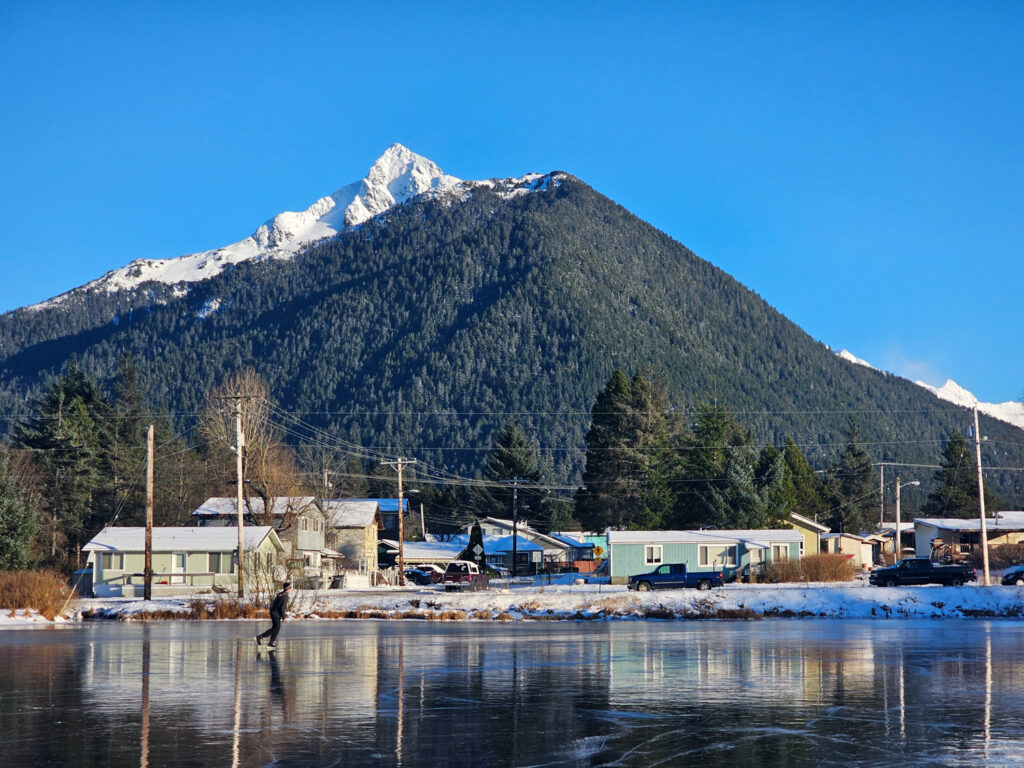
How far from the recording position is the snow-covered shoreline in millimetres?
43875

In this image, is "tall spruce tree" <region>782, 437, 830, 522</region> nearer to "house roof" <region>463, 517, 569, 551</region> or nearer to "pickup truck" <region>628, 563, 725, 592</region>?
"house roof" <region>463, 517, 569, 551</region>

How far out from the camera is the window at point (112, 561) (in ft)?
220

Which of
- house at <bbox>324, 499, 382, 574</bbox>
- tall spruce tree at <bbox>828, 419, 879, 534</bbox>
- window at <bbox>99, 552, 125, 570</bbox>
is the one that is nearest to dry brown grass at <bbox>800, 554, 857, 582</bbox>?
house at <bbox>324, 499, 382, 574</bbox>

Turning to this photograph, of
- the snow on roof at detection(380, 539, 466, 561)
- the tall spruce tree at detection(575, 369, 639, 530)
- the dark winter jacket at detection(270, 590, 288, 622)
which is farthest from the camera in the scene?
the tall spruce tree at detection(575, 369, 639, 530)

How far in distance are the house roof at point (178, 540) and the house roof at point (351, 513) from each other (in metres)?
14.6

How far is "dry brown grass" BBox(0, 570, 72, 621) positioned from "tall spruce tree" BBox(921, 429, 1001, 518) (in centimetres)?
9663

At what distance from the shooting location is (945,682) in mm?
18594

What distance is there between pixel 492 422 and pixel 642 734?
184498mm

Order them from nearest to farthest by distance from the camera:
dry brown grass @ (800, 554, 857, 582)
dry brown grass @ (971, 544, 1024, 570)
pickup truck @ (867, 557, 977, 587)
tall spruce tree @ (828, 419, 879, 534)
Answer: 1. pickup truck @ (867, 557, 977, 587)
2. dry brown grass @ (800, 554, 857, 582)
3. dry brown grass @ (971, 544, 1024, 570)
4. tall spruce tree @ (828, 419, 879, 534)

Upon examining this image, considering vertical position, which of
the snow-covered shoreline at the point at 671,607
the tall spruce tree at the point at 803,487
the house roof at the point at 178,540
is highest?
the tall spruce tree at the point at 803,487

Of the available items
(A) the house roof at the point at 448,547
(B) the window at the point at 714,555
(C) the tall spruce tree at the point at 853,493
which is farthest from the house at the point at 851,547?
(A) the house roof at the point at 448,547

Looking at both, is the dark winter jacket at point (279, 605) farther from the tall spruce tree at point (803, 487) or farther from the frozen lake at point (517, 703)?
the tall spruce tree at point (803, 487)

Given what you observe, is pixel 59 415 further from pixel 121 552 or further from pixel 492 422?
pixel 492 422

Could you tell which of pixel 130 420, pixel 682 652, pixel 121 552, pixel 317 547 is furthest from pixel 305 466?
pixel 682 652
